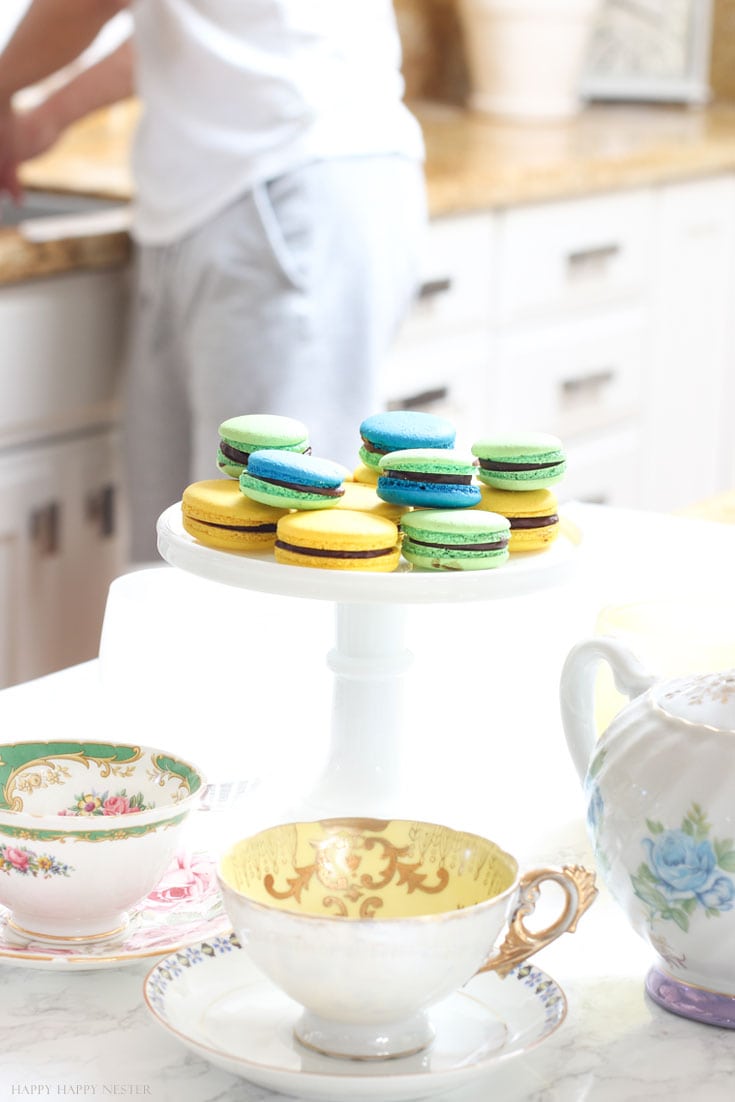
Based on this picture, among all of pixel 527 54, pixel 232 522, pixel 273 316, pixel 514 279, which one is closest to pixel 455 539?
pixel 232 522

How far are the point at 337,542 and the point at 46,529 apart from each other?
4.33 ft

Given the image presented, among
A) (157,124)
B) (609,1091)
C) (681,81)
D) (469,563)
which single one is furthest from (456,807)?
(681,81)

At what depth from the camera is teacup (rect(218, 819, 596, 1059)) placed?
55 cm

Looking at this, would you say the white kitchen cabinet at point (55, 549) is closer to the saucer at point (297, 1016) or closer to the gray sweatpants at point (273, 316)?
the gray sweatpants at point (273, 316)

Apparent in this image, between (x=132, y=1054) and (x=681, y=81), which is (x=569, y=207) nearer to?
(x=681, y=81)

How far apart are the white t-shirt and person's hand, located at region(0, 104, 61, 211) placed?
8.3 inches

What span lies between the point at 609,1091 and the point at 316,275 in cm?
142

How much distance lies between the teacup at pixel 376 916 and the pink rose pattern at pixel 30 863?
0.08m

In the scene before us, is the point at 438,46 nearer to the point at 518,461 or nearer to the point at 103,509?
the point at 103,509

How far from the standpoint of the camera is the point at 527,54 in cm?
343

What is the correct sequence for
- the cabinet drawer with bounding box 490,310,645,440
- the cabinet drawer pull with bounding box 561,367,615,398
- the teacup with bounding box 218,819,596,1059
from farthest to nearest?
1. the cabinet drawer pull with bounding box 561,367,615,398
2. the cabinet drawer with bounding box 490,310,645,440
3. the teacup with bounding box 218,819,596,1059

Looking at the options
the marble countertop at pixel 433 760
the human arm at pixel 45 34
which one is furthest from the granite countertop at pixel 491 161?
the marble countertop at pixel 433 760

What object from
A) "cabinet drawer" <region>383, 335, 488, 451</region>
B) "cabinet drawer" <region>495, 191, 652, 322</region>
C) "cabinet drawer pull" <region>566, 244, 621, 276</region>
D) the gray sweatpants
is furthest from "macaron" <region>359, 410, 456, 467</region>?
"cabinet drawer pull" <region>566, 244, 621, 276</region>

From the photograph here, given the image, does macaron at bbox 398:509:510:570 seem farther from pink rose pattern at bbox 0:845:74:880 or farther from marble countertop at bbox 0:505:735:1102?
pink rose pattern at bbox 0:845:74:880
